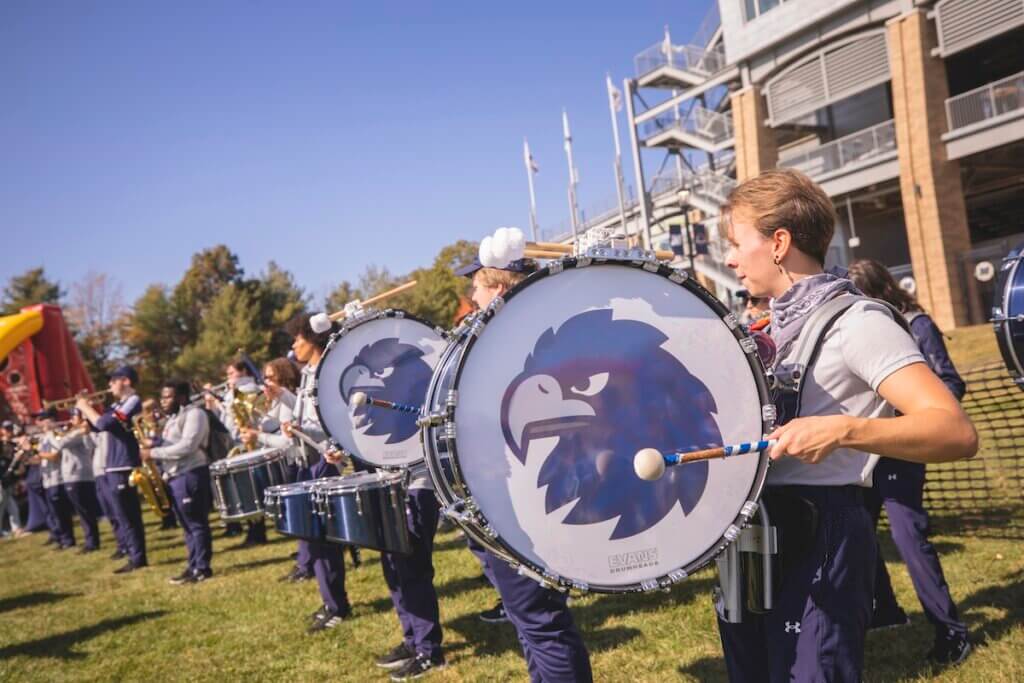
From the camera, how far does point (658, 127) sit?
28.8 m

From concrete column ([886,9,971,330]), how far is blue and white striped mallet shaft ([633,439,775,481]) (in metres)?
21.8

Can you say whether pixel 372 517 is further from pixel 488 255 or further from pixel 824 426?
pixel 824 426

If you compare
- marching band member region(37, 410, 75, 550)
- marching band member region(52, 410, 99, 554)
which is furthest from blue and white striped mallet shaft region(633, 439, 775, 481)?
marching band member region(37, 410, 75, 550)

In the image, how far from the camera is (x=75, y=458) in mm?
11922

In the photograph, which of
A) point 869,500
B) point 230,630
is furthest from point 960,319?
point 230,630

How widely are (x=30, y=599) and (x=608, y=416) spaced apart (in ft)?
30.6

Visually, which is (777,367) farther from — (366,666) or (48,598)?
(48,598)

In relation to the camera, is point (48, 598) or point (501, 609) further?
point (48, 598)

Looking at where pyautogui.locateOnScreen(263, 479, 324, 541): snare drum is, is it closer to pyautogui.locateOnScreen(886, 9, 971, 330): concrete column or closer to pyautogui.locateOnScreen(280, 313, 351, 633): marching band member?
pyautogui.locateOnScreen(280, 313, 351, 633): marching band member

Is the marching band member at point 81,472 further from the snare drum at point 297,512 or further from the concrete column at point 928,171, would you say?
the concrete column at point 928,171

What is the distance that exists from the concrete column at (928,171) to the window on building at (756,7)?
12.3 ft

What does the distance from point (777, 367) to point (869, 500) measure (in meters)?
2.56

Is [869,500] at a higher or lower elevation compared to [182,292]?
lower

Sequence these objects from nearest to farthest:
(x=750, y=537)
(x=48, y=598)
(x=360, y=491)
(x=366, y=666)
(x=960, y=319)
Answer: (x=750, y=537), (x=360, y=491), (x=366, y=666), (x=48, y=598), (x=960, y=319)
